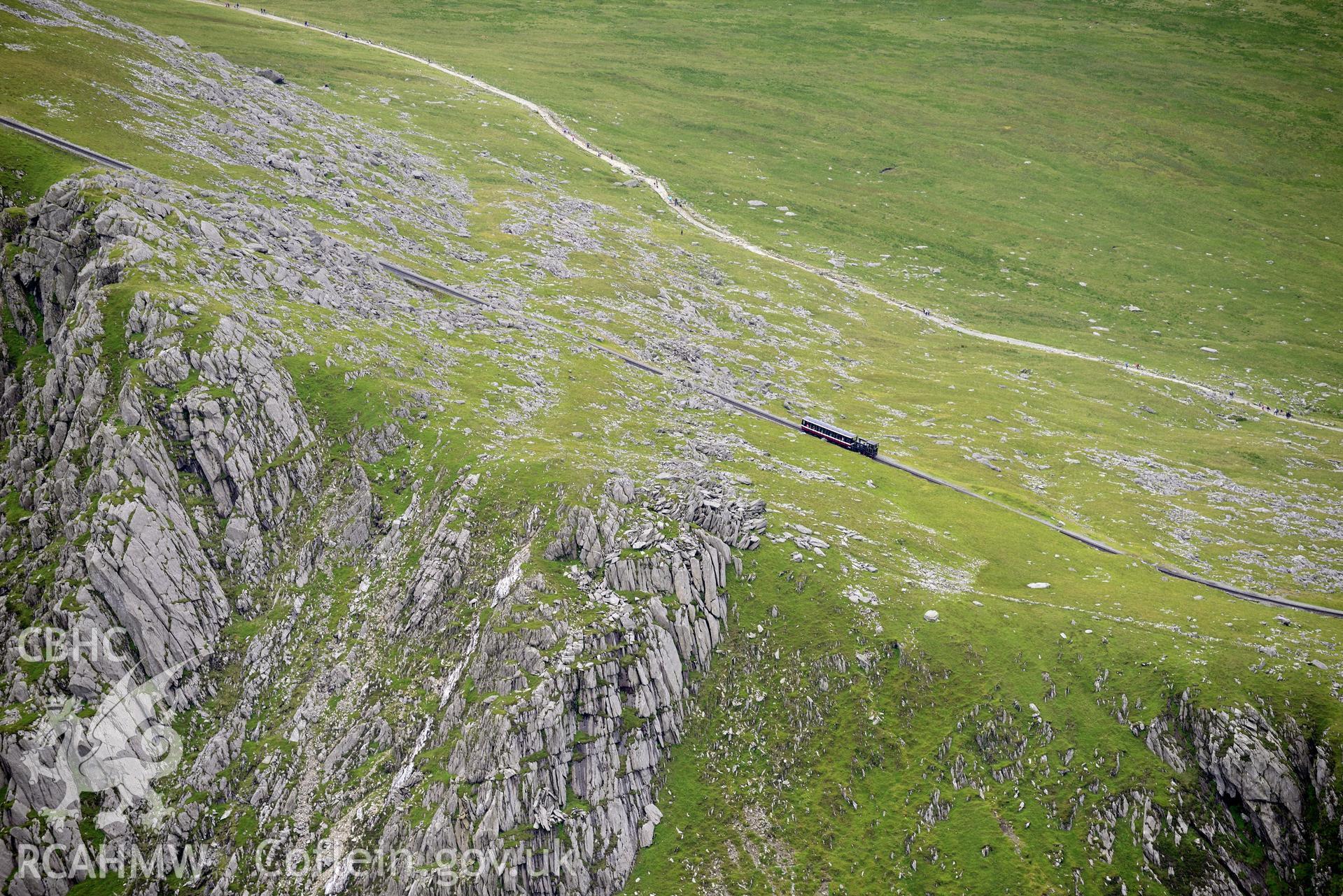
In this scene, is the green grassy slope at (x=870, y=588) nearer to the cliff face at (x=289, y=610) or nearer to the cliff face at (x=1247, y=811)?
the cliff face at (x=1247, y=811)

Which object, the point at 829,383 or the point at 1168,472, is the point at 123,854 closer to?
the point at 829,383

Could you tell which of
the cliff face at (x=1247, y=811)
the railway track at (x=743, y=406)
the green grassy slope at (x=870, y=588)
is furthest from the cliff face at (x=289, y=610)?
the cliff face at (x=1247, y=811)

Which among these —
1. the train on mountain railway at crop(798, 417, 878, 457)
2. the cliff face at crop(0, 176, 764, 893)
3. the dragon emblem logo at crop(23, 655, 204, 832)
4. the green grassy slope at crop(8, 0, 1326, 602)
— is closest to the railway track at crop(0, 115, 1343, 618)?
the train on mountain railway at crop(798, 417, 878, 457)

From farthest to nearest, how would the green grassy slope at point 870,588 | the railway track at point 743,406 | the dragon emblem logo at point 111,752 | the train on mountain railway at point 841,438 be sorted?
the train on mountain railway at point 841,438, the railway track at point 743,406, the dragon emblem logo at point 111,752, the green grassy slope at point 870,588

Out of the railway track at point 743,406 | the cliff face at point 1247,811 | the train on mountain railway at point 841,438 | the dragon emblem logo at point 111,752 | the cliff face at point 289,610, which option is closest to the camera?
the cliff face at point 1247,811

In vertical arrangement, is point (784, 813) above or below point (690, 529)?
below

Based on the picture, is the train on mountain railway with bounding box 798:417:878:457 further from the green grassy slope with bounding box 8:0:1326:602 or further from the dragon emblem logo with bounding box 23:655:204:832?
the dragon emblem logo with bounding box 23:655:204:832

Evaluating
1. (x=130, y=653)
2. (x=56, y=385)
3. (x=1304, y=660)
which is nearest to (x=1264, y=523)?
(x=1304, y=660)
